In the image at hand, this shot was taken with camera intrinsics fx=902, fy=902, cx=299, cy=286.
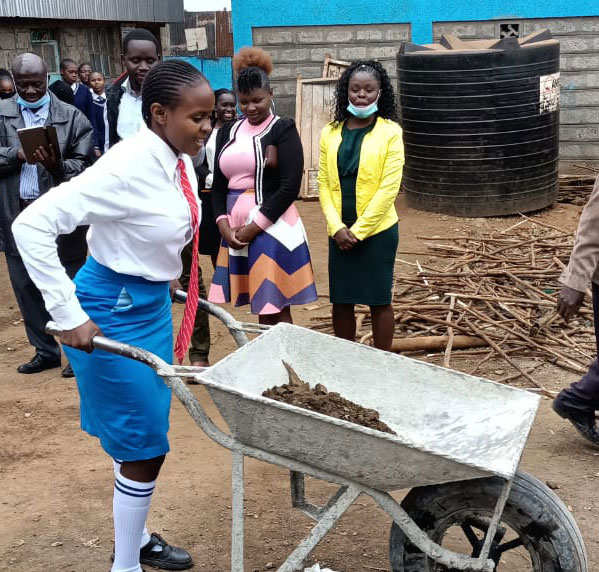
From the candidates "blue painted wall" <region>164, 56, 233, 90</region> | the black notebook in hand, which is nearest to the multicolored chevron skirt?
the black notebook in hand

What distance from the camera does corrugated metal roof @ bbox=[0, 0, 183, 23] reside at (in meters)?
14.7

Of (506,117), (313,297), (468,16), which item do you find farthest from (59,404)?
(468,16)

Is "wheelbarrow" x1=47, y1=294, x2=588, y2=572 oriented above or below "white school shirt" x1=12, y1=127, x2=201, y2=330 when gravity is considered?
below

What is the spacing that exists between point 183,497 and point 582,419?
1979 mm

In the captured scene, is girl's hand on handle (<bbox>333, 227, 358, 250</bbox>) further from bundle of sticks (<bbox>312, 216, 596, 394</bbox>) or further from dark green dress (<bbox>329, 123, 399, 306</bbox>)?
bundle of sticks (<bbox>312, 216, 596, 394</bbox>)

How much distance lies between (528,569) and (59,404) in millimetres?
3005

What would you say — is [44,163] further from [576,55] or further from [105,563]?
[576,55]

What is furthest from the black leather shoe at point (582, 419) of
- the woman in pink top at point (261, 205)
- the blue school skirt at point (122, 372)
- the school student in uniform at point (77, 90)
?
the school student in uniform at point (77, 90)

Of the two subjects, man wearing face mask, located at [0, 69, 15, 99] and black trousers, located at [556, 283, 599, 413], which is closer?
black trousers, located at [556, 283, 599, 413]

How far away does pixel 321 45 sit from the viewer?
471 inches

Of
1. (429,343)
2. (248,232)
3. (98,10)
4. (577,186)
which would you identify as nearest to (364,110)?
(248,232)

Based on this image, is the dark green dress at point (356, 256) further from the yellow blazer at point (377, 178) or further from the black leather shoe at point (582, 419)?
the black leather shoe at point (582, 419)

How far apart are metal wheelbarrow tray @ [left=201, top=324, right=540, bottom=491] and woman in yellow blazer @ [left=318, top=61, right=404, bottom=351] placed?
170cm

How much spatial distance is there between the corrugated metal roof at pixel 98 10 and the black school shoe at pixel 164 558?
12.5 metres
